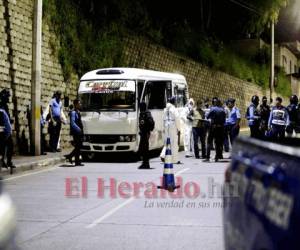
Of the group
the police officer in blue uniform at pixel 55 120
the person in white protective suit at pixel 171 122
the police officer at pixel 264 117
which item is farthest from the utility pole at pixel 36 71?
the police officer at pixel 264 117

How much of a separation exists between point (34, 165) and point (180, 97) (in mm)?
6691

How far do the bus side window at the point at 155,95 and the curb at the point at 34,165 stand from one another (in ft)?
10.3

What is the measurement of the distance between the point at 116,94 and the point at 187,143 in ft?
10.3

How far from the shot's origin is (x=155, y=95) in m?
18.3

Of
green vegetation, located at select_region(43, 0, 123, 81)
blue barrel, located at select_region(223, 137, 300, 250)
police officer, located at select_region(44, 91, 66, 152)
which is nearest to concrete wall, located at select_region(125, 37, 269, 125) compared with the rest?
green vegetation, located at select_region(43, 0, 123, 81)

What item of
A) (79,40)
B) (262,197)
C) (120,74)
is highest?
(79,40)

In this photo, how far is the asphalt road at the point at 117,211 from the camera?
6.67 metres

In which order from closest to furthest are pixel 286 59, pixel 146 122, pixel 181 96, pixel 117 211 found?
pixel 117 211, pixel 146 122, pixel 181 96, pixel 286 59

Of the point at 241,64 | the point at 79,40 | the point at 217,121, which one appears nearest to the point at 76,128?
the point at 217,121

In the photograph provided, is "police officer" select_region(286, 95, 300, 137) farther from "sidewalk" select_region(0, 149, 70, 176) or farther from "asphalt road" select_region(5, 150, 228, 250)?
"sidewalk" select_region(0, 149, 70, 176)

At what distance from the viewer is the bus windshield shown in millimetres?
17156

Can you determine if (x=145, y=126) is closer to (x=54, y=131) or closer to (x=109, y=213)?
(x=54, y=131)

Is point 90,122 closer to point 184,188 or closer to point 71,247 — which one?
point 184,188

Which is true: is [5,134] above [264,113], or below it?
below
